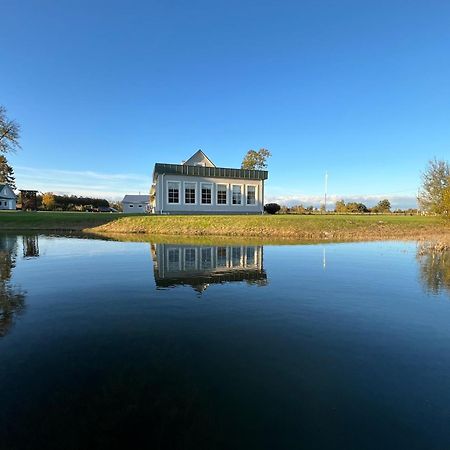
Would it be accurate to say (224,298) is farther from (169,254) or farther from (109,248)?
(109,248)

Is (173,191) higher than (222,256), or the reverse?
(173,191)

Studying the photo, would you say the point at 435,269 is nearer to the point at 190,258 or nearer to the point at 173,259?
the point at 190,258

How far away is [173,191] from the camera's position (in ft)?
119

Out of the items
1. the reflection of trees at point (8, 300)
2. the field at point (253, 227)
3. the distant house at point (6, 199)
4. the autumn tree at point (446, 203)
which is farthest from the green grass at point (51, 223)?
the distant house at point (6, 199)

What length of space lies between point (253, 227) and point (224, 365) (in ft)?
71.7

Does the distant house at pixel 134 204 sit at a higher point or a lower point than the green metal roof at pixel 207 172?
lower

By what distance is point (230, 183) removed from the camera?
3866 centimetres

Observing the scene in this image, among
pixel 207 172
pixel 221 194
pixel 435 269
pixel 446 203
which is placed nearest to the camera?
pixel 435 269

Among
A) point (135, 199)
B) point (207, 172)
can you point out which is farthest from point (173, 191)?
point (135, 199)

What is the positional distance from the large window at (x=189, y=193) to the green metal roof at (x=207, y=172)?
1.32 m

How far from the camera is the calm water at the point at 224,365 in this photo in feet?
10.1

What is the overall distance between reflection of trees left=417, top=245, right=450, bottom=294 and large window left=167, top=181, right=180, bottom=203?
26.2m

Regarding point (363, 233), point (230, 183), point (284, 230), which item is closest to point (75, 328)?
point (284, 230)

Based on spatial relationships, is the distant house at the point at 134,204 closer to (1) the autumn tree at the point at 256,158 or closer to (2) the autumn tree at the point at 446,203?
(1) the autumn tree at the point at 256,158
